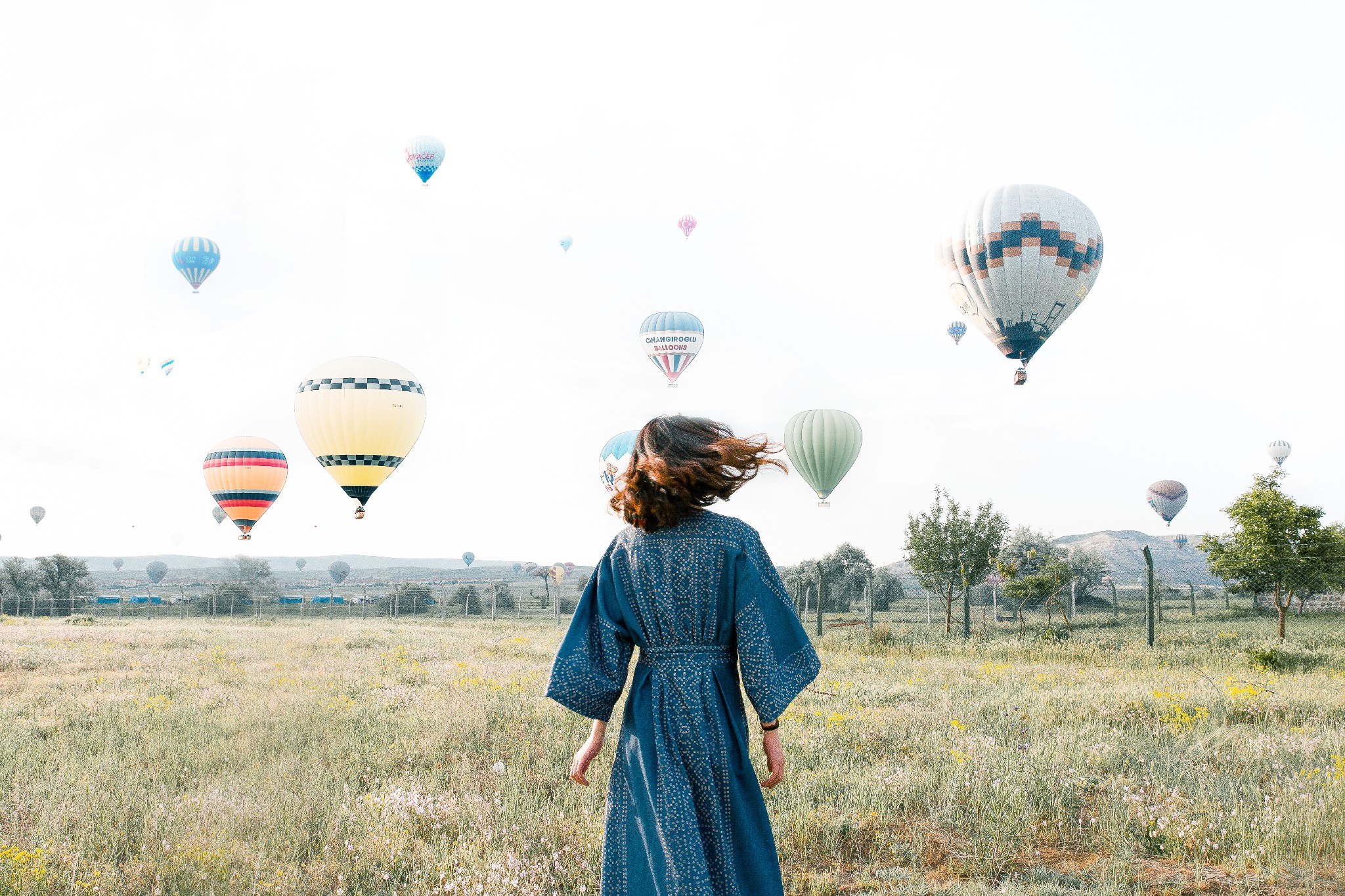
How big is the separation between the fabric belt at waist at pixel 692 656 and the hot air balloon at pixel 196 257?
30795mm

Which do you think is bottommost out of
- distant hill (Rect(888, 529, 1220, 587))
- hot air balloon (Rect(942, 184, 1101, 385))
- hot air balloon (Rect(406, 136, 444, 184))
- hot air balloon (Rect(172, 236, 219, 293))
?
distant hill (Rect(888, 529, 1220, 587))

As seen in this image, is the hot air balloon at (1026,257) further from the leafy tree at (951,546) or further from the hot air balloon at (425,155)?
the hot air balloon at (425,155)

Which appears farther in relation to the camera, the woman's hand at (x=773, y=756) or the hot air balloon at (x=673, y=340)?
the hot air balloon at (x=673, y=340)

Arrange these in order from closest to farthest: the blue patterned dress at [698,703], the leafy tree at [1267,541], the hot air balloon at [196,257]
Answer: the blue patterned dress at [698,703] → the leafy tree at [1267,541] → the hot air balloon at [196,257]

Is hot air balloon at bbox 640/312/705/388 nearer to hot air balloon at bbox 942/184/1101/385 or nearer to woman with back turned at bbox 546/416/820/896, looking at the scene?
hot air balloon at bbox 942/184/1101/385

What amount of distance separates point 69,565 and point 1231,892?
67960 mm

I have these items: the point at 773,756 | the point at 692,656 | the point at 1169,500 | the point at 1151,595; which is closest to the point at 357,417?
the point at 1151,595

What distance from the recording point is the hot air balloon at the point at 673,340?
27.2m

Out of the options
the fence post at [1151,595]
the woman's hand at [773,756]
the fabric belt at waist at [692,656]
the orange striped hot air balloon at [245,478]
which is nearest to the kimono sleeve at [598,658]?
the fabric belt at waist at [692,656]

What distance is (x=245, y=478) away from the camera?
26.9m

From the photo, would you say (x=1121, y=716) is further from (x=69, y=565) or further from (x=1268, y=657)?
(x=69, y=565)

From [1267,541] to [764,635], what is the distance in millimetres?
24758

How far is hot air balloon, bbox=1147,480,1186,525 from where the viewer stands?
175ft

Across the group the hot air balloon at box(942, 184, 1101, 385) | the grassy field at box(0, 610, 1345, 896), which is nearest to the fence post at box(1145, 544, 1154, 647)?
the grassy field at box(0, 610, 1345, 896)
